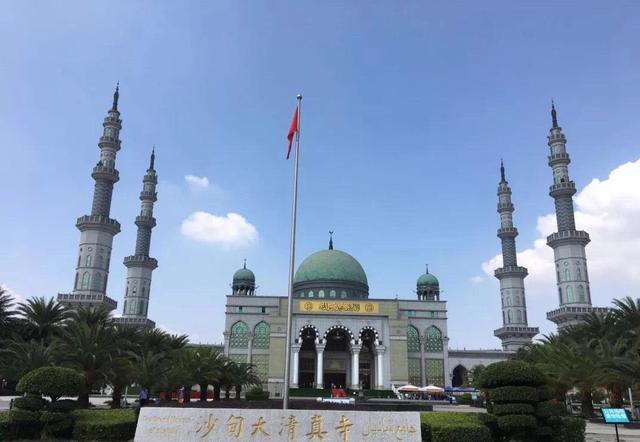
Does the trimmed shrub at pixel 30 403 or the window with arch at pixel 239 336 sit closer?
the trimmed shrub at pixel 30 403

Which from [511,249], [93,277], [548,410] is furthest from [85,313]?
[511,249]

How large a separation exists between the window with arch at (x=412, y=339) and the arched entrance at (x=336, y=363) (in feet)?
23.1

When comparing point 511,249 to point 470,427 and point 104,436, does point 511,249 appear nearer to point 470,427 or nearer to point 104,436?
point 470,427

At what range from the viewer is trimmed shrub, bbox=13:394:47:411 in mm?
14258

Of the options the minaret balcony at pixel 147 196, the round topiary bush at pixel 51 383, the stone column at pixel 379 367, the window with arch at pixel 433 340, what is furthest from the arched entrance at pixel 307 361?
the round topiary bush at pixel 51 383

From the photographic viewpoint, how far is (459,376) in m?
63.8

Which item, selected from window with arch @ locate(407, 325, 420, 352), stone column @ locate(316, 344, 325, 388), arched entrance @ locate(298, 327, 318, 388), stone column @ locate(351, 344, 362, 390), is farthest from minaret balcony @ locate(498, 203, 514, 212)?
stone column @ locate(316, 344, 325, 388)

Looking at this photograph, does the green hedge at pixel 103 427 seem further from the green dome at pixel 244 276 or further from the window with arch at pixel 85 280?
the green dome at pixel 244 276

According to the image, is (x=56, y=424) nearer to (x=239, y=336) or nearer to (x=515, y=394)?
(x=515, y=394)

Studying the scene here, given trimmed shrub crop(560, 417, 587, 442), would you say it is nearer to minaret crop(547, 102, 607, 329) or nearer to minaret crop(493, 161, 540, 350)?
minaret crop(547, 102, 607, 329)

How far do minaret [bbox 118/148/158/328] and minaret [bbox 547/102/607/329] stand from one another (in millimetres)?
46176

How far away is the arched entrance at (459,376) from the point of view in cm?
6204

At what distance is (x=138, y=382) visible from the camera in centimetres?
2689

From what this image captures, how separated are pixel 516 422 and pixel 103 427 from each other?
11102 millimetres
